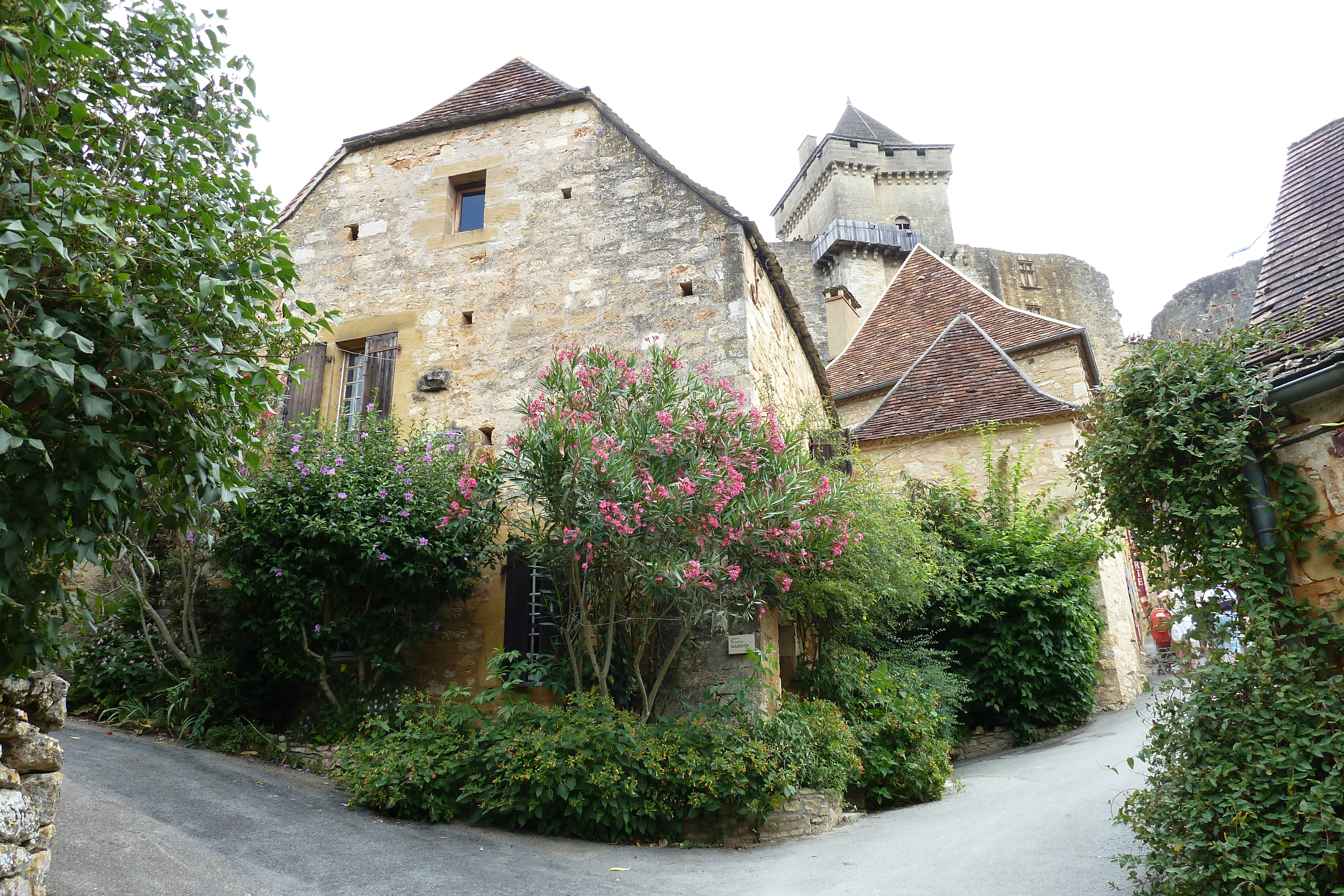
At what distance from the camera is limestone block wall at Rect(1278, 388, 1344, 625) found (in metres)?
4.60

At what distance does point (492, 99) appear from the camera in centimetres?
1034

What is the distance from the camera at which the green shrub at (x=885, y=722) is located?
755cm

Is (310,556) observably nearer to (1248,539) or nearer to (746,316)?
(746,316)

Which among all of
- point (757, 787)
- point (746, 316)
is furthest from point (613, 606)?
point (746, 316)

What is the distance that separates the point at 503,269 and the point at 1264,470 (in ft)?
23.1

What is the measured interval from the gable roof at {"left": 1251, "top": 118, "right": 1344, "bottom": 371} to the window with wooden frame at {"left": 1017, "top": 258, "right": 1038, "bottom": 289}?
28207 millimetres

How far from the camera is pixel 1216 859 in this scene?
4043 millimetres

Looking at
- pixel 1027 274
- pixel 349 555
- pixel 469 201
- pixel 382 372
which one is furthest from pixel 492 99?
pixel 1027 274

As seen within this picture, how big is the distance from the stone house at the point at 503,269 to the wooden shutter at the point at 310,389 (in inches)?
0.9

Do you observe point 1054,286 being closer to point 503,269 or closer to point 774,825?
point 503,269

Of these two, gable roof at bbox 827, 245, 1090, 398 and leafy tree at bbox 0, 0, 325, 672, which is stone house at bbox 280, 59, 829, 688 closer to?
leafy tree at bbox 0, 0, 325, 672

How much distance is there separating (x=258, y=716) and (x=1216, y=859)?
22.9ft

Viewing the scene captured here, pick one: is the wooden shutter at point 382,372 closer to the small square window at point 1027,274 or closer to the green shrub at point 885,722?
the green shrub at point 885,722

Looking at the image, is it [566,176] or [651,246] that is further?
[566,176]
